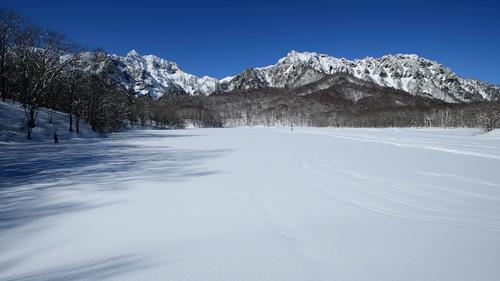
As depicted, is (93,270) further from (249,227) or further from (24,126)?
(24,126)

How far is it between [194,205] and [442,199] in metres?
5.94

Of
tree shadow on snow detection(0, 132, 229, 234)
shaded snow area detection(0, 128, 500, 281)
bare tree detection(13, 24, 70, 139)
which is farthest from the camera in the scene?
bare tree detection(13, 24, 70, 139)

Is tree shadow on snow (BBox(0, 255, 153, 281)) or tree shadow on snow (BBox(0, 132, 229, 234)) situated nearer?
tree shadow on snow (BBox(0, 255, 153, 281))

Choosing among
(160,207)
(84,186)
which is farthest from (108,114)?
(160,207)

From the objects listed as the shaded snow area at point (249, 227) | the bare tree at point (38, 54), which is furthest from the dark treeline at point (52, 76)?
the shaded snow area at point (249, 227)

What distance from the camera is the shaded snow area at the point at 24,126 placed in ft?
90.1

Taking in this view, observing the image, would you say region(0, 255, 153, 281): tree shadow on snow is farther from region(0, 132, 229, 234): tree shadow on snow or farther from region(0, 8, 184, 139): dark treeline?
region(0, 8, 184, 139): dark treeline

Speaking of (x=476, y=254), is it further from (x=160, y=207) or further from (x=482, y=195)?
(x=160, y=207)

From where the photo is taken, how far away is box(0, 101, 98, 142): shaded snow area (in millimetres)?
27469

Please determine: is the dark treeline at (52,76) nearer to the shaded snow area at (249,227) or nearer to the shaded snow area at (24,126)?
the shaded snow area at (24,126)

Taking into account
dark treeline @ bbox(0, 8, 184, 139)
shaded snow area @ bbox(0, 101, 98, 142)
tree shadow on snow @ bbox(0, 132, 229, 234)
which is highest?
dark treeline @ bbox(0, 8, 184, 139)

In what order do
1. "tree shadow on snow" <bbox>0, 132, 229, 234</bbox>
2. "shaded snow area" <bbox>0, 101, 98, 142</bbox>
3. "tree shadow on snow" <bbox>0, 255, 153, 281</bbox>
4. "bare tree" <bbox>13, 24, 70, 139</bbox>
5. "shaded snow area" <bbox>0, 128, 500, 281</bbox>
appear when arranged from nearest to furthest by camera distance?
"tree shadow on snow" <bbox>0, 255, 153, 281</bbox> → "shaded snow area" <bbox>0, 128, 500, 281</bbox> → "tree shadow on snow" <bbox>0, 132, 229, 234</bbox> → "shaded snow area" <bbox>0, 101, 98, 142</bbox> → "bare tree" <bbox>13, 24, 70, 139</bbox>

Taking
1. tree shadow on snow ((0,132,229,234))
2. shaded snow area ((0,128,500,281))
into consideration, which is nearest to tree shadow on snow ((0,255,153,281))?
shaded snow area ((0,128,500,281))

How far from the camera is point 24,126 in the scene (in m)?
30.0
